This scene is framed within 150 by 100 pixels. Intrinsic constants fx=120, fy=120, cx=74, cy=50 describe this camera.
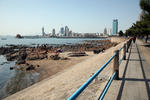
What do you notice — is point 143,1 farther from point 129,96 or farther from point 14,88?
point 14,88

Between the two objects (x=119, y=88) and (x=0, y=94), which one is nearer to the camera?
(x=119, y=88)

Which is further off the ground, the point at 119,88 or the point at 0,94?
the point at 119,88

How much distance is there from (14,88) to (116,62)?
7.74m

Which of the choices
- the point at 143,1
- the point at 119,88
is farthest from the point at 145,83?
the point at 143,1

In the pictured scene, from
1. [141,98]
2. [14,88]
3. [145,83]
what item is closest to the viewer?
[141,98]

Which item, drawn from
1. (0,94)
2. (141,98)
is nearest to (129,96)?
(141,98)

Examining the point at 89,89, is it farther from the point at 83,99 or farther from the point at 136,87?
the point at 136,87

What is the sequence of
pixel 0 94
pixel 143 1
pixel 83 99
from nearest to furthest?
pixel 83 99 → pixel 0 94 → pixel 143 1

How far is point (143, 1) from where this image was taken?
45.9 feet

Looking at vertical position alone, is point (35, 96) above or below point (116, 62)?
below

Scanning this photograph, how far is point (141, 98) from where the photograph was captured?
138 inches

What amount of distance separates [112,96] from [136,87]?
4.01ft

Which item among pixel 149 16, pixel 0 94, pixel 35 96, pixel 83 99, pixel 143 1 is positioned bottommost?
pixel 0 94

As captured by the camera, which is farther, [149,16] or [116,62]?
[149,16]
